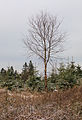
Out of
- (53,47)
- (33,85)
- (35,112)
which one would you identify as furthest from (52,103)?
(53,47)

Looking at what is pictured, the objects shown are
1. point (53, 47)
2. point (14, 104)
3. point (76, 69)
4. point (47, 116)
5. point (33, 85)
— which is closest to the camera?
point (47, 116)

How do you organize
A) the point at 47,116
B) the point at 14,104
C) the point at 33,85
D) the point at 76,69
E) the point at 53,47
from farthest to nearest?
1. the point at 76,69
2. the point at 53,47
3. the point at 33,85
4. the point at 14,104
5. the point at 47,116

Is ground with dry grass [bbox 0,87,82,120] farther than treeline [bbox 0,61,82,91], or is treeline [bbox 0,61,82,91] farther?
treeline [bbox 0,61,82,91]

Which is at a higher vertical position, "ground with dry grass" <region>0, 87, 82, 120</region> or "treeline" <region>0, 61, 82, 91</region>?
"treeline" <region>0, 61, 82, 91</region>

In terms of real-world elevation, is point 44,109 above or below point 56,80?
below

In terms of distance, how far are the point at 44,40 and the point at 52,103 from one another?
31.9ft

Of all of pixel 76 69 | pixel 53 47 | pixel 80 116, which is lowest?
pixel 80 116

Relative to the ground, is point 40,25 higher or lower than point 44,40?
higher

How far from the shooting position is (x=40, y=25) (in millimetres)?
16047

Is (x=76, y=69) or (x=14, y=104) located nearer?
(x=14, y=104)

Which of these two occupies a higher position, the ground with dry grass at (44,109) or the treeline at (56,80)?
the treeline at (56,80)

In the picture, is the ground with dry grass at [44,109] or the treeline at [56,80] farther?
the treeline at [56,80]

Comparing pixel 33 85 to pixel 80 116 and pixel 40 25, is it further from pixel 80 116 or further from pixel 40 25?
pixel 80 116

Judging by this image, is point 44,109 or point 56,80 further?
point 56,80
